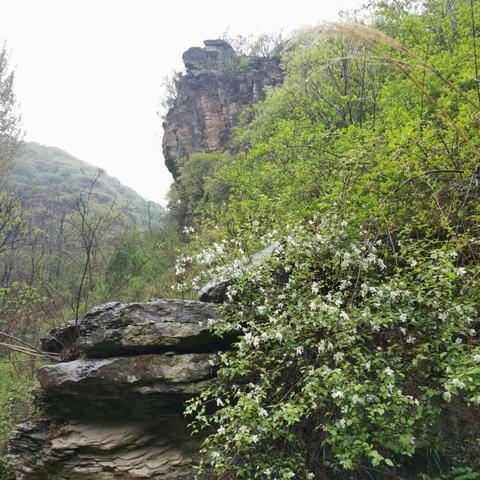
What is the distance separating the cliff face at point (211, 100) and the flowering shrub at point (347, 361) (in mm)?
24728

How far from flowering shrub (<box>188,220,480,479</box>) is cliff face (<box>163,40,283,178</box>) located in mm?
24728

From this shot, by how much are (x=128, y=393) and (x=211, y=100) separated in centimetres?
2900

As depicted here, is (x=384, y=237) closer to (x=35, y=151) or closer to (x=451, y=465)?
(x=451, y=465)

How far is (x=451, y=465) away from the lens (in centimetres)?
435

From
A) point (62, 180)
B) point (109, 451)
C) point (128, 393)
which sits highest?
point (62, 180)

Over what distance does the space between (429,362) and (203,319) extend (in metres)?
3.02

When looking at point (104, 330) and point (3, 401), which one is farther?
point (3, 401)

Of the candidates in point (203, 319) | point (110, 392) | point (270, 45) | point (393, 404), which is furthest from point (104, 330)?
point (270, 45)

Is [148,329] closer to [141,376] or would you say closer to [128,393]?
[141,376]

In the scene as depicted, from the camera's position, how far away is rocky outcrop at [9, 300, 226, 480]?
5395mm

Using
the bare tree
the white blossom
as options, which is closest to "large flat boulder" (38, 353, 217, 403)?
the white blossom

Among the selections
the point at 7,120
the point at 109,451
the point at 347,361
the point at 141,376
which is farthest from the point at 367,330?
the point at 7,120

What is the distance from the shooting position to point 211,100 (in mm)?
31375

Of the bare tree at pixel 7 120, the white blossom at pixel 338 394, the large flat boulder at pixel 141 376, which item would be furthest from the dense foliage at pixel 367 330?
the bare tree at pixel 7 120
